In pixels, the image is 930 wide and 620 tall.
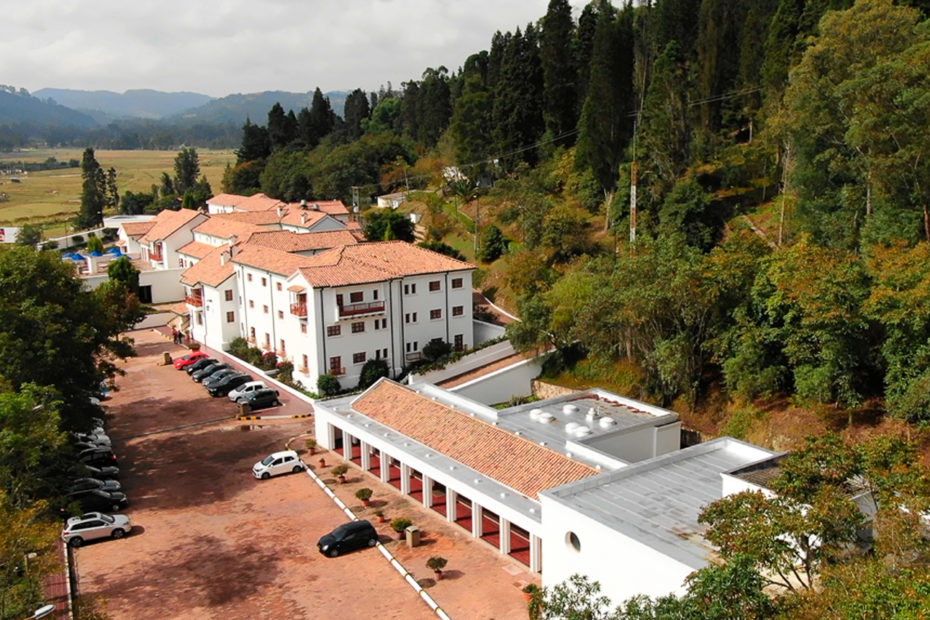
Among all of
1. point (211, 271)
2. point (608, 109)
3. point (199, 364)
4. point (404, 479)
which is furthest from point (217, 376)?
point (608, 109)

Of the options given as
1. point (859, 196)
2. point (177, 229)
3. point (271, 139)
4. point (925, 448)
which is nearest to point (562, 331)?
point (859, 196)

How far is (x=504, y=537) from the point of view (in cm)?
2456

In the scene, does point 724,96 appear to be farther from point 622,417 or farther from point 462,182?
point 622,417

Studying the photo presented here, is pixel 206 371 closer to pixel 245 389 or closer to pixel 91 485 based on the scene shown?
pixel 245 389

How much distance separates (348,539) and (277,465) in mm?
7852

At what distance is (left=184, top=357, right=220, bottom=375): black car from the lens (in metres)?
47.0

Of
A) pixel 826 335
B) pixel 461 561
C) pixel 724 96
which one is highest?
pixel 724 96

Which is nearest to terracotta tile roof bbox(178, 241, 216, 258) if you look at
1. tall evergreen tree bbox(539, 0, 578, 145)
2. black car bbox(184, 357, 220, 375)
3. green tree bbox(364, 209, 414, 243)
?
green tree bbox(364, 209, 414, 243)

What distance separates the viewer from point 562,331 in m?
41.0

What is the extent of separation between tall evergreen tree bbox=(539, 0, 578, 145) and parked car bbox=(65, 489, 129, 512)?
149ft

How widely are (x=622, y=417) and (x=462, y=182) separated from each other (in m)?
39.5

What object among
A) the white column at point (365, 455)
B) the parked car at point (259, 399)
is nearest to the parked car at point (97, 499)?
the white column at point (365, 455)

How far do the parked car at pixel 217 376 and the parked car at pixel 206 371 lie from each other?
0.35 meters

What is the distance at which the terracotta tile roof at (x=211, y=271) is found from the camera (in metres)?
51.2
